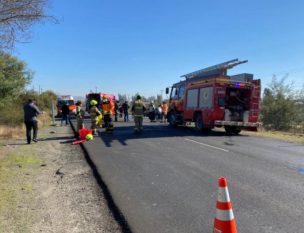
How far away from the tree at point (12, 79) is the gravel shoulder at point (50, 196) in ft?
49.7

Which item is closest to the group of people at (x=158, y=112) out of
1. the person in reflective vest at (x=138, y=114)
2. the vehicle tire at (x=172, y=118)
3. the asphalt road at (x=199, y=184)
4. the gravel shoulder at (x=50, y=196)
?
the vehicle tire at (x=172, y=118)

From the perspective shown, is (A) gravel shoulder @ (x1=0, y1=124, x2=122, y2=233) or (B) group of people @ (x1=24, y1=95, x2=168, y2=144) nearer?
(A) gravel shoulder @ (x1=0, y1=124, x2=122, y2=233)

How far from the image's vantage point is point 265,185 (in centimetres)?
723

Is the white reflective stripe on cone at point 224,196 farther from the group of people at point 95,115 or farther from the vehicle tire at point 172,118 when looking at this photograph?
the vehicle tire at point 172,118

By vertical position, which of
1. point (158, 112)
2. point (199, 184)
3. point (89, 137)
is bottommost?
point (199, 184)

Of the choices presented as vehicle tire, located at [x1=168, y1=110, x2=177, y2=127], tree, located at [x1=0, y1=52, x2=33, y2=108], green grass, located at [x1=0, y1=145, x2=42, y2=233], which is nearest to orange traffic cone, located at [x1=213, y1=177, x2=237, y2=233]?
green grass, located at [x1=0, y1=145, x2=42, y2=233]

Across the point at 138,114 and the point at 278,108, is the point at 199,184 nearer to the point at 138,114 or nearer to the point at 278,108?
the point at 138,114

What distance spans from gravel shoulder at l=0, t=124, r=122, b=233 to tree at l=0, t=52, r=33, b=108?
15.1m

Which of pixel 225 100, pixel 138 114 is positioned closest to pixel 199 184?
pixel 138 114

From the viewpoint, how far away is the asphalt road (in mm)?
5134

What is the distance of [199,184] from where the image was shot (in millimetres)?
7285

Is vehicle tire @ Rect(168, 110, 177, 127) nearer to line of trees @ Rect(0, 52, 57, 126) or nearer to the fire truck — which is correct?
the fire truck

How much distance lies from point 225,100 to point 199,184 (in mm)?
11414

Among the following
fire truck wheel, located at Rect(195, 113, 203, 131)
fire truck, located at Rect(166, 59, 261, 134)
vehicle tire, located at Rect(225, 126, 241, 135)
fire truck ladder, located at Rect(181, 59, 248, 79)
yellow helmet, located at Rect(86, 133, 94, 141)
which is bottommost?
yellow helmet, located at Rect(86, 133, 94, 141)
